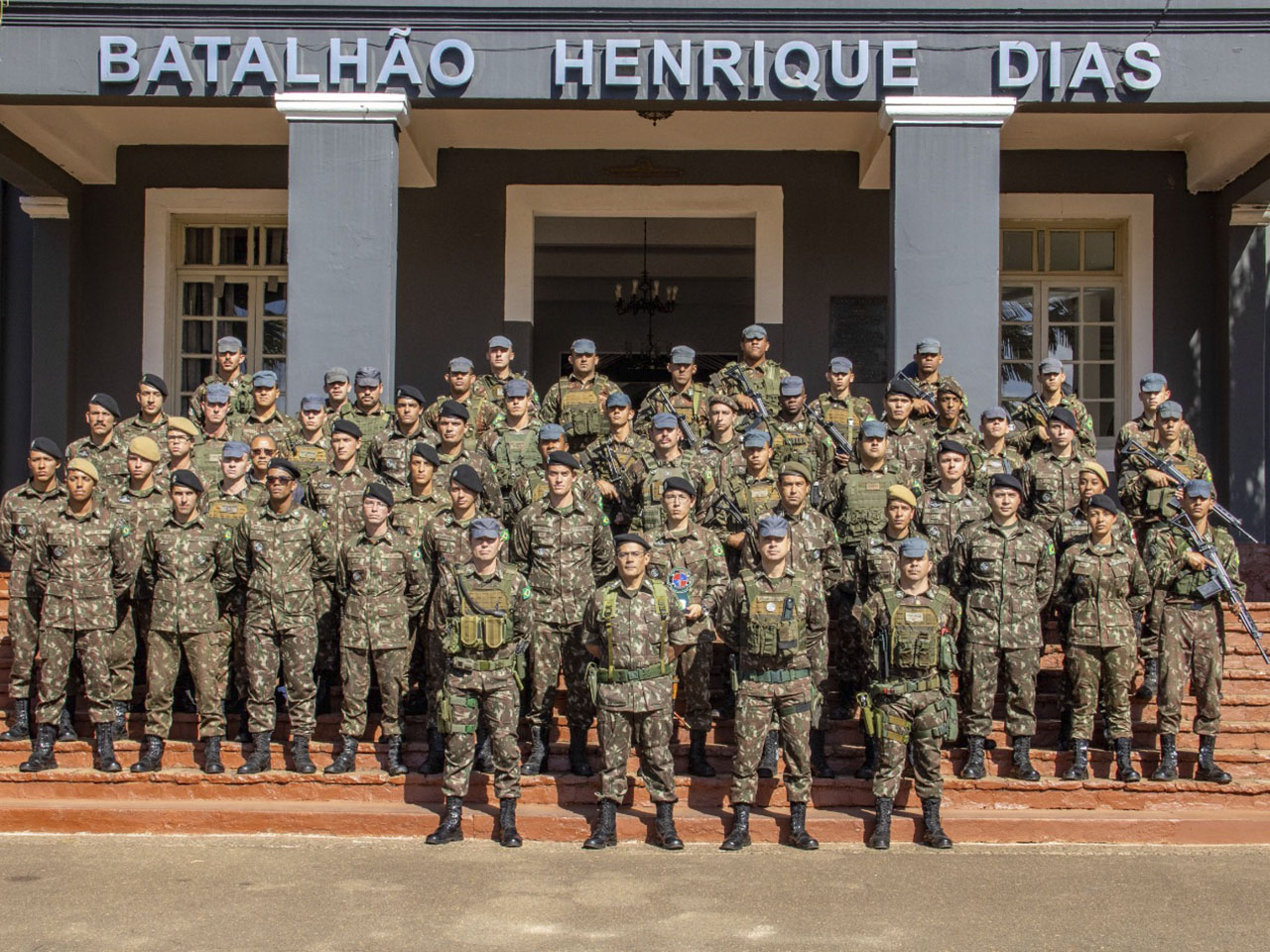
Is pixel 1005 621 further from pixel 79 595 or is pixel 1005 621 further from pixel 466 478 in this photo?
pixel 79 595

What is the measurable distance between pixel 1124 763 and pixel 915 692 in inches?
54.1

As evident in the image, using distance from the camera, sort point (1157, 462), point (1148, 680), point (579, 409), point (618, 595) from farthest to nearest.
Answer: point (579, 409) → point (1157, 462) → point (1148, 680) → point (618, 595)

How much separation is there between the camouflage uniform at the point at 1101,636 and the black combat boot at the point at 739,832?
6.40 feet

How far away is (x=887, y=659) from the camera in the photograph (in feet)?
24.9

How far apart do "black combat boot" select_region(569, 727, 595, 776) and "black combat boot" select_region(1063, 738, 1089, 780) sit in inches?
105

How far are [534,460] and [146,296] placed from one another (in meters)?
5.33

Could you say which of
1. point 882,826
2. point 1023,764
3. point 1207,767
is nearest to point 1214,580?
point 1207,767

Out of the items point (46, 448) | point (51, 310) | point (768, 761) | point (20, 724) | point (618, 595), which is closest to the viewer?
point (618, 595)

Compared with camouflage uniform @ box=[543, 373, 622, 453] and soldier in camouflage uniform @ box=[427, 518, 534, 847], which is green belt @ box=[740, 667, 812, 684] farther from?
camouflage uniform @ box=[543, 373, 622, 453]

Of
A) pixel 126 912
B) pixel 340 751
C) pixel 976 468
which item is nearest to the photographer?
pixel 126 912

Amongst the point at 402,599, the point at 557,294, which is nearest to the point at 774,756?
the point at 402,599

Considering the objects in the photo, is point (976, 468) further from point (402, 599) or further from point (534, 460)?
point (402, 599)

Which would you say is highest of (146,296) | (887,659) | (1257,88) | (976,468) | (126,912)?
(1257,88)

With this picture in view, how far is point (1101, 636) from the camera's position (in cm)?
793
